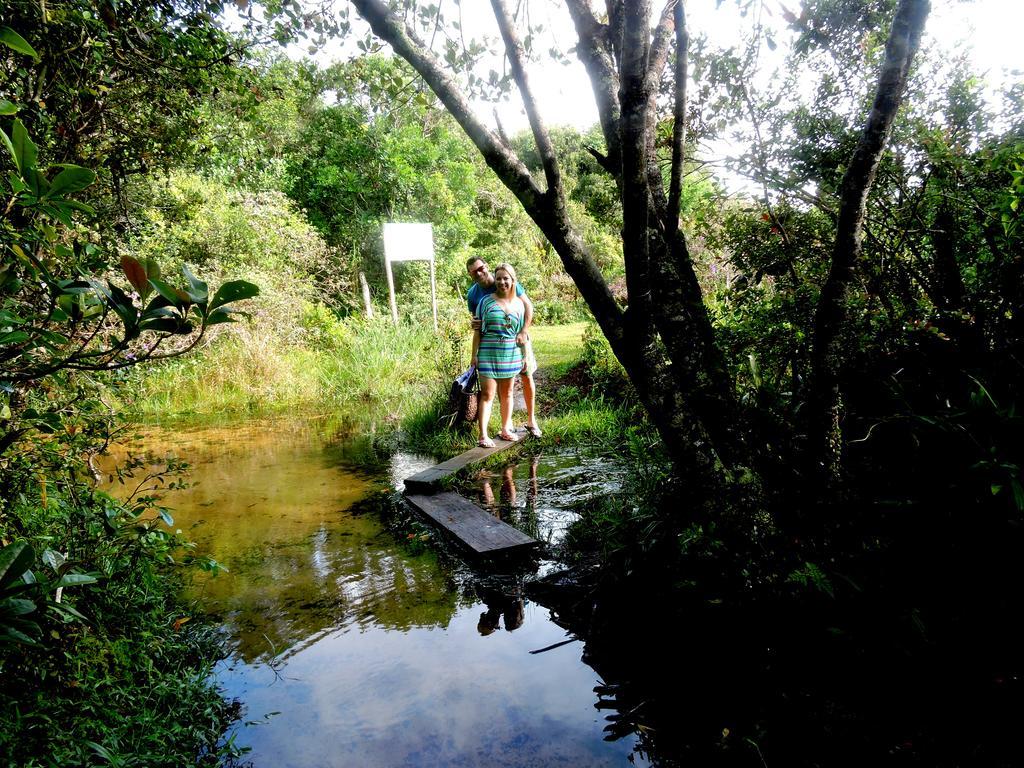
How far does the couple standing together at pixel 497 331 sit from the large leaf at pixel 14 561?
15.0 feet

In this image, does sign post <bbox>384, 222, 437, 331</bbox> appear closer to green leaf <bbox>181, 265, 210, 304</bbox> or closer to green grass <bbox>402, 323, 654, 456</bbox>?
green grass <bbox>402, 323, 654, 456</bbox>

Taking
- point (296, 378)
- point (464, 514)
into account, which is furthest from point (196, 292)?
point (296, 378)

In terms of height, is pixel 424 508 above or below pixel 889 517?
below

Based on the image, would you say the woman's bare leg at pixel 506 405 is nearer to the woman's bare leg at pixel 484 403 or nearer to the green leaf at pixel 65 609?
the woman's bare leg at pixel 484 403

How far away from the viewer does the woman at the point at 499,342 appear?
18.3 feet

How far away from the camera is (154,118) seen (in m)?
3.86

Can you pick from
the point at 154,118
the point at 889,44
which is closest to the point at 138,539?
the point at 154,118

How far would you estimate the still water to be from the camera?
2.25m

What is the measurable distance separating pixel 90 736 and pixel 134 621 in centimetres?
86

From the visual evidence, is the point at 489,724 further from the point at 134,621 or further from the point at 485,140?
the point at 485,140

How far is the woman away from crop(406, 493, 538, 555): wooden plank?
1319 mm

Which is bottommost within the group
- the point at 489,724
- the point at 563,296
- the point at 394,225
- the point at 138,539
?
the point at 489,724

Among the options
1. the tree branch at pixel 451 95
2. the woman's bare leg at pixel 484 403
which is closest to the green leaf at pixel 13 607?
the tree branch at pixel 451 95

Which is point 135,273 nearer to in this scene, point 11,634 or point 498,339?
point 11,634
